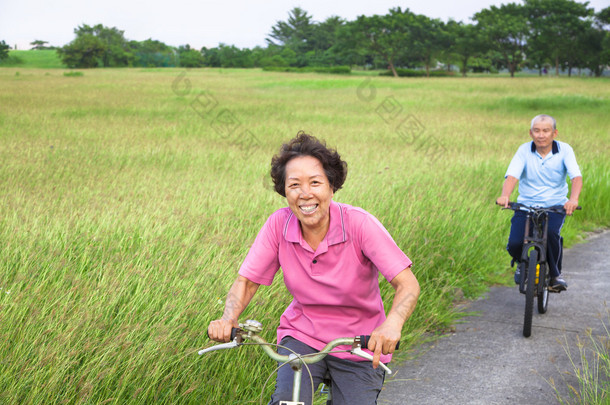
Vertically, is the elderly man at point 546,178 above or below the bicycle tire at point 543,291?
above

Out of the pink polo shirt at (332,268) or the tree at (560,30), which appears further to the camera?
the tree at (560,30)

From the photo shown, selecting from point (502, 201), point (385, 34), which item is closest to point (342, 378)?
Answer: point (502, 201)

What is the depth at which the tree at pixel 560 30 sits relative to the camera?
72562 mm

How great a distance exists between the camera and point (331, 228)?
2.49 metres

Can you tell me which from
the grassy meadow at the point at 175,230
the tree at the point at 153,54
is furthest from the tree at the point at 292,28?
the grassy meadow at the point at 175,230

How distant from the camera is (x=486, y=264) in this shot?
21.7 ft

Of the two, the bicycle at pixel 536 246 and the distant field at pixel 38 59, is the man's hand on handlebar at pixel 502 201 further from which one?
the distant field at pixel 38 59

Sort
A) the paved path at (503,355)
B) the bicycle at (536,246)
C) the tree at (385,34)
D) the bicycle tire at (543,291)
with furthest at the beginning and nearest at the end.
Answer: the tree at (385,34)
the bicycle tire at (543,291)
the bicycle at (536,246)
the paved path at (503,355)

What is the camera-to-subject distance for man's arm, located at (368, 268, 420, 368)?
207cm

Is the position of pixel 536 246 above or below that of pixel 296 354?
below

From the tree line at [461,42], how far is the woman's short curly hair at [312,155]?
6976 centimetres

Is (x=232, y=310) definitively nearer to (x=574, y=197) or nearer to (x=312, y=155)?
(x=312, y=155)

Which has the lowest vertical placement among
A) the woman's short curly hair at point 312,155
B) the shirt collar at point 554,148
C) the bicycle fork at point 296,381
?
Answer: the bicycle fork at point 296,381

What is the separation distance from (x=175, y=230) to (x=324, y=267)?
3.18 meters
